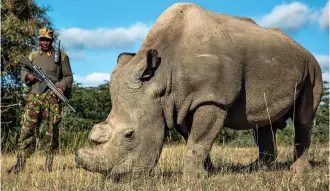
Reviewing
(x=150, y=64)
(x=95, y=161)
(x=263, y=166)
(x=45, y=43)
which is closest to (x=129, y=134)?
(x=95, y=161)

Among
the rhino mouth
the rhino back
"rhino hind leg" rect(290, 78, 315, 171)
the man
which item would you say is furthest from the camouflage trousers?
"rhino hind leg" rect(290, 78, 315, 171)

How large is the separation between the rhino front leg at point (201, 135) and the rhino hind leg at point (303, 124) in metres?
1.83

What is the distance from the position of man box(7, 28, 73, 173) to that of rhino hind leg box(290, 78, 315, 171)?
3.74 metres

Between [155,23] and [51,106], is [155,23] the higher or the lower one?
the higher one

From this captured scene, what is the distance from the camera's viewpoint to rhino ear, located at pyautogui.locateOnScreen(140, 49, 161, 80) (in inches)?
235

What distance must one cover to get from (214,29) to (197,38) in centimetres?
31

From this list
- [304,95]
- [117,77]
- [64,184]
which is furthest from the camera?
[304,95]

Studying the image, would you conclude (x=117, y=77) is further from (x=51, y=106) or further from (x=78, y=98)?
(x=78, y=98)

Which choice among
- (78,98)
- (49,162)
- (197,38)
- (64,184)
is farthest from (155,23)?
(78,98)

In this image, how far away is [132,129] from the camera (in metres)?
5.82

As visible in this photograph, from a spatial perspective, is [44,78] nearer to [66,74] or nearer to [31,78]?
[31,78]

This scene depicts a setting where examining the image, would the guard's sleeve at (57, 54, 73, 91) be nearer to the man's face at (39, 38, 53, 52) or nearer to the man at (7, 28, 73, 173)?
the man at (7, 28, 73, 173)

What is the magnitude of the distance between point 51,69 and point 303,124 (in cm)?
412

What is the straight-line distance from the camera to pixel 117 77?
20.4 ft
